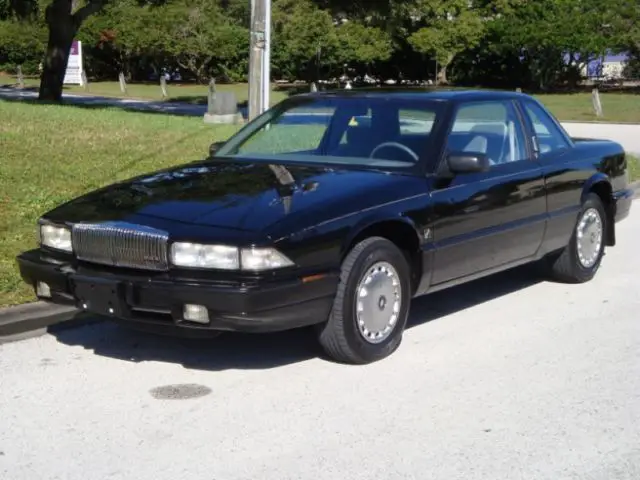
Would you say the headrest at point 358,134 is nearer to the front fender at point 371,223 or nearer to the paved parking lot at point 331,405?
the front fender at point 371,223

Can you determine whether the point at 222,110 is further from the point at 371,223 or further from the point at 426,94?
the point at 371,223

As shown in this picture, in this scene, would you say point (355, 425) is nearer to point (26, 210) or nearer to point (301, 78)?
point (26, 210)

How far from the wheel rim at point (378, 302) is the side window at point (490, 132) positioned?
1111mm

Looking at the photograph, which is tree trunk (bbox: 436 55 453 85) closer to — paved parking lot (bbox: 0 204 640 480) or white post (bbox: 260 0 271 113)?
white post (bbox: 260 0 271 113)

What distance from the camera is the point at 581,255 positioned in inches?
309

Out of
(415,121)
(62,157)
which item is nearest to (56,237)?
(415,121)

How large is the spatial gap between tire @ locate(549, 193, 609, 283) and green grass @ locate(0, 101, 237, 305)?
411cm

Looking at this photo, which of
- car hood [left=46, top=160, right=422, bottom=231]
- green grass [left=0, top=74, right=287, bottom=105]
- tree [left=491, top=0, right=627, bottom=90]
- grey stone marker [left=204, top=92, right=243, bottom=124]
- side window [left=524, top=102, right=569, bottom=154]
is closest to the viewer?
car hood [left=46, top=160, right=422, bottom=231]

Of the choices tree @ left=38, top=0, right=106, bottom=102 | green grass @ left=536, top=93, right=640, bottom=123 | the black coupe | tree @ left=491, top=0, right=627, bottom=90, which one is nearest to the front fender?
the black coupe

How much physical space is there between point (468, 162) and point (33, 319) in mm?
3081

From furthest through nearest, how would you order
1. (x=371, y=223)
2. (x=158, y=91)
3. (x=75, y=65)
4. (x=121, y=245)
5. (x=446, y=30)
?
(x=75, y=65), (x=446, y=30), (x=158, y=91), (x=371, y=223), (x=121, y=245)

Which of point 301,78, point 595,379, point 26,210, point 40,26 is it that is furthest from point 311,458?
point 40,26

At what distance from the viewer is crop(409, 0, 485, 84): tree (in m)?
45.8

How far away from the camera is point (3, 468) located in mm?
4199
